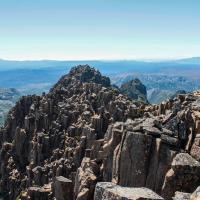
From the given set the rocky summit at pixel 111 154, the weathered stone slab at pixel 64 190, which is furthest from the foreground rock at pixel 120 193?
the weathered stone slab at pixel 64 190

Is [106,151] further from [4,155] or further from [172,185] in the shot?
[4,155]

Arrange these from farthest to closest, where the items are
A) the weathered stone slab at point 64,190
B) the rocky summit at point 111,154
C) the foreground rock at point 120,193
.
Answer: the weathered stone slab at point 64,190 < the rocky summit at point 111,154 < the foreground rock at point 120,193

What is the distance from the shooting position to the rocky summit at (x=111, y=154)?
52.4 metres

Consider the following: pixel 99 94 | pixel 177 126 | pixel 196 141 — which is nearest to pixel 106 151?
pixel 177 126

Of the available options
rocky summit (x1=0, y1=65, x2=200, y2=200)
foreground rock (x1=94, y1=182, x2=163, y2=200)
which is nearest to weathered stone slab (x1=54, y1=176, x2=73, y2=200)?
rocky summit (x1=0, y1=65, x2=200, y2=200)

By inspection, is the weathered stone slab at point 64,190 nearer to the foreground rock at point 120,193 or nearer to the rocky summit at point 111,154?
the rocky summit at point 111,154

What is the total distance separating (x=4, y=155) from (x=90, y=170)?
11408cm

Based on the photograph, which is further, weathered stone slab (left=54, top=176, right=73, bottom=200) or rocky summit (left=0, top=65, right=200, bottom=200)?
weathered stone slab (left=54, top=176, right=73, bottom=200)

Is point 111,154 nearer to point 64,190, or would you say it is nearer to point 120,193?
point 64,190

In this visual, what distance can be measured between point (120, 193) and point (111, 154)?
41856 millimetres

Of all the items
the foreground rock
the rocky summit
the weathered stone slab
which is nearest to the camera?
the foreground rock

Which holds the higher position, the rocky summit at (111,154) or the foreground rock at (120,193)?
the foreground rock at (120,193)

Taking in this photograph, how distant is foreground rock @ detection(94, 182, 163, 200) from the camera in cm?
3399

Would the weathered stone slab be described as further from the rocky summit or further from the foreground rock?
the foreground rock
